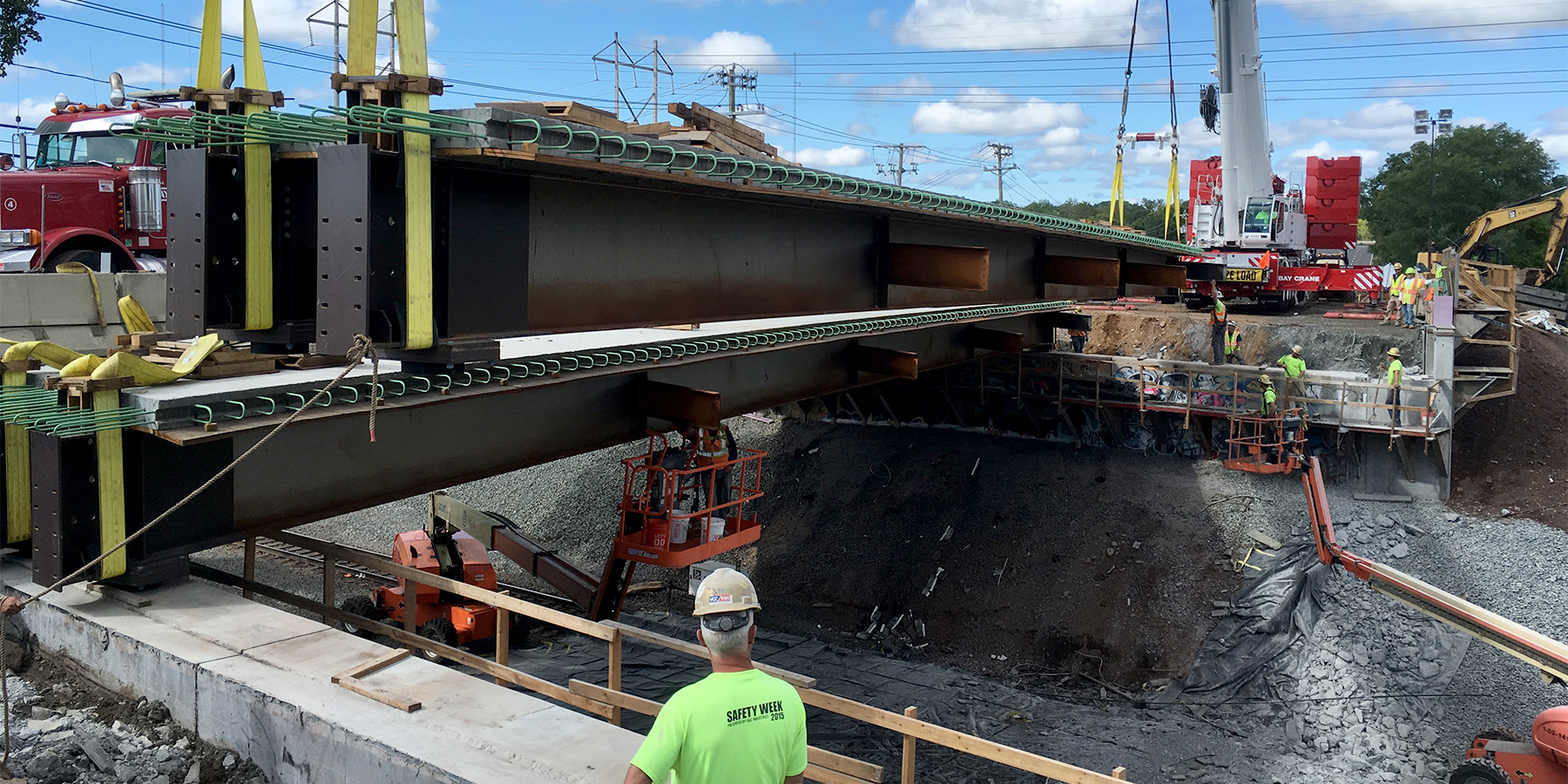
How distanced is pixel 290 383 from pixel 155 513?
1.01 metres

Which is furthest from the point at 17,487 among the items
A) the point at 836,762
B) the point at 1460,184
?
the point at 1460,184

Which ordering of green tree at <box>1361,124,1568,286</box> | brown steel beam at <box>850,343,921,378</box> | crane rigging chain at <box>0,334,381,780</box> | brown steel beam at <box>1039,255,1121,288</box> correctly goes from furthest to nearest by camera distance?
1. green tree at <box>1361,124,1568,286</box>
2. brown steel beam at <box>1039,255,1121,288</box>
3. brown steel beam at <box>850,343,921,378</box>
4. crane rigging chain at <box>0,334,381,780</box>

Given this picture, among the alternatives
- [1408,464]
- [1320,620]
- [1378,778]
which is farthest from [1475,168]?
[1378,778]

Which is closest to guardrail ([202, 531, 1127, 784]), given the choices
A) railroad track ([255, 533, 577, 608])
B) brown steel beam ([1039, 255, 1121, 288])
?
railroad track ([255, 533, 577, 608])

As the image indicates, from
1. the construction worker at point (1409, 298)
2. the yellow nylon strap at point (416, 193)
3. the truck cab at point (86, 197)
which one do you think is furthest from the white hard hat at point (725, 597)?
the construction worker at point (1409, 298)

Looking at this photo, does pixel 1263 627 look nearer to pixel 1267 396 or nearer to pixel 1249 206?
pixel 1267 396

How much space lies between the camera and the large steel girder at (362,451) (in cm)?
570

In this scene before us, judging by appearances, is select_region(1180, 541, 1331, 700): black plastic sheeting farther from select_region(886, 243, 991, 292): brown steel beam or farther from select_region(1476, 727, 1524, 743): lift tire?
select_region(886, 243, 991, 292): brown steel beam

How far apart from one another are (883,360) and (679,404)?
13.3ft

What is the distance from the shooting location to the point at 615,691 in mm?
5844

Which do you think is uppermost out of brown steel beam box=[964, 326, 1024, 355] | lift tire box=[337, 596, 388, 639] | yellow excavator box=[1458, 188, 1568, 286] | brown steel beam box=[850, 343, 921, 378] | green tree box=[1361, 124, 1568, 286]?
green tree box=[1361, 124, 1568, 286]

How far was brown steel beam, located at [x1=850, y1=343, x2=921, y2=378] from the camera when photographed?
12.3 meters

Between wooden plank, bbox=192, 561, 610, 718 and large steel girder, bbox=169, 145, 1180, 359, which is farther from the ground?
large steel girder, bbox=169, 145, 1180, 359

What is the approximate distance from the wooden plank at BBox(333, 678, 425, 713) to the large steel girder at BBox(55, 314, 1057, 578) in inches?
58.2
